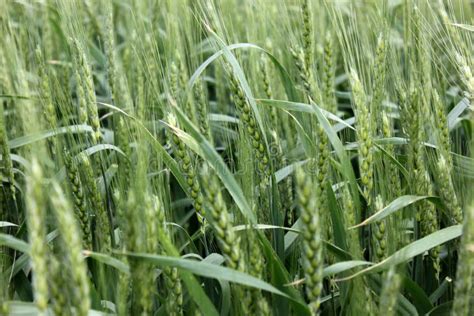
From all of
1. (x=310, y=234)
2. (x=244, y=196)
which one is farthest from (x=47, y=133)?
(x=310, y=234)

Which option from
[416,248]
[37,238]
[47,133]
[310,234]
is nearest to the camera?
[37,238]

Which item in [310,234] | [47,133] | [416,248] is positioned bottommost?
[416,248]

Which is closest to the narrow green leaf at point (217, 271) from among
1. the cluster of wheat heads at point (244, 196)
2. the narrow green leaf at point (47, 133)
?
the cluster of wheat heads at point (244, 196)

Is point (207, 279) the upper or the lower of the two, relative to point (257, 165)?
lower

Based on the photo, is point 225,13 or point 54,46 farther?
point 54,46

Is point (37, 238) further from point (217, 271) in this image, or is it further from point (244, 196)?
point (244, 196)

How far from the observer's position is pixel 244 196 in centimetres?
151

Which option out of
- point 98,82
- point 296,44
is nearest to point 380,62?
point 296,44

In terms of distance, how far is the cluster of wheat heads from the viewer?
1.22 metres

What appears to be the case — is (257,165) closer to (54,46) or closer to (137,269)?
(137,269)

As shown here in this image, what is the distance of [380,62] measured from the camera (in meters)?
1.80

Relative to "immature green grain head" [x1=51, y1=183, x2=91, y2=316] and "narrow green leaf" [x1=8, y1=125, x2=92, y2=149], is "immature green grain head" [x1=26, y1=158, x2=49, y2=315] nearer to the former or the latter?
"immature green grain head" [x1=51, y1=183, x2=91, y2=316]

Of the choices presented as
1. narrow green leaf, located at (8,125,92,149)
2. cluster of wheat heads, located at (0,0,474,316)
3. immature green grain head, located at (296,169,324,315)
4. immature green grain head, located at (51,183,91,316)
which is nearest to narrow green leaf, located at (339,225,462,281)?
cluster of wheat heads, located at (0,0,474,316)

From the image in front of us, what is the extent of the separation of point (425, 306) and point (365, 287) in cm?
25
